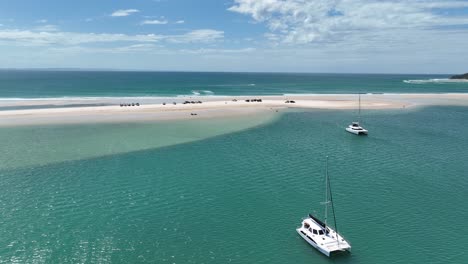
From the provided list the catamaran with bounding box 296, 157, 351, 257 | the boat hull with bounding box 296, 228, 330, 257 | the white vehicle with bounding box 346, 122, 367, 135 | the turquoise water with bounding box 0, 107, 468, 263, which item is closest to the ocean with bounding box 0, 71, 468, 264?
the turquoise water with bounding box 0, 107, 468, 263

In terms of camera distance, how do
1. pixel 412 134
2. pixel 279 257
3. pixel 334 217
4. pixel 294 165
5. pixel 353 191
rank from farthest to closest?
pixel 412 134
pixel 294 165
pixel 353 191
pixel 334 217
pixel 279 257

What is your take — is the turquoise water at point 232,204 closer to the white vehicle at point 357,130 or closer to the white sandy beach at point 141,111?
the white vehicle at point 357,130

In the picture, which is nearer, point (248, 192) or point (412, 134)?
point (248, 192)

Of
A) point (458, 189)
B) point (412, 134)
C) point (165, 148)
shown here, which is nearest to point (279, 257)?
point (458, 189)

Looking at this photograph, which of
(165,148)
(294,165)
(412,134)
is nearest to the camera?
(294,165)

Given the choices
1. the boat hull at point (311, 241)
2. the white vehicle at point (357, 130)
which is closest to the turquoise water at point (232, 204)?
the boat hull at point (311, 241)

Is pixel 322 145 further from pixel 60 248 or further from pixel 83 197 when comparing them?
pixel 60 248

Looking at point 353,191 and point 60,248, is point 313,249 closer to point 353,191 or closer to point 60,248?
point 353,191
